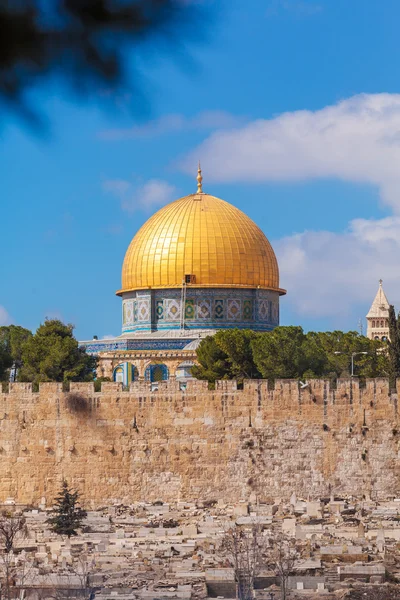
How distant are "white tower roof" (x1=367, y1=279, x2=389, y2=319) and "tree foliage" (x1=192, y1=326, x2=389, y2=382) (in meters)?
46.9

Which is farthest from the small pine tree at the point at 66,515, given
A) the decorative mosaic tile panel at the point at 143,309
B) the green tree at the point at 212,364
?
the decorative mosaic tile panel at the point at 143,309

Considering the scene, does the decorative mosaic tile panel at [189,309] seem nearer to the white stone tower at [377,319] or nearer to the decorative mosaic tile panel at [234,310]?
the decorative mosaic tile panel at [234,310]

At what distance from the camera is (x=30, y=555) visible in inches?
876

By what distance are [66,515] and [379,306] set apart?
6906cm

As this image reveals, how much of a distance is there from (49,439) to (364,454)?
818 cm

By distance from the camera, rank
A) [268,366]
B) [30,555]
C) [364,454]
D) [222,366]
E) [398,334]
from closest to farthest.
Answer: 1. [30,555]
2. [364,454]
3. [398,334]
4. [268,366]
5. [222,366]

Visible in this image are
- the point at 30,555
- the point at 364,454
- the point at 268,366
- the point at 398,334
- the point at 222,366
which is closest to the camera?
the point at 30,555

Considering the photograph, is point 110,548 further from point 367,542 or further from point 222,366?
point 222,366

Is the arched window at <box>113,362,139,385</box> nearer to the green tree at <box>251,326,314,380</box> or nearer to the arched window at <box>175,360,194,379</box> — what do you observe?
the arched window at <box>175,360,194,379</box>

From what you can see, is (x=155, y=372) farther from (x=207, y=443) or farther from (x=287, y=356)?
(x=207, y=443)

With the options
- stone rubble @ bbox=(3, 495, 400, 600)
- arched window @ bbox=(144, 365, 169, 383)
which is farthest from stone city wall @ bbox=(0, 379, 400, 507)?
arched window @ bbox=(144, 365, 169, 383)

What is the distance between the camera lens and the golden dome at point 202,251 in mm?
58688

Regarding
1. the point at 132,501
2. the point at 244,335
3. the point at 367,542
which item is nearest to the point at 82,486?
the point at 132,501

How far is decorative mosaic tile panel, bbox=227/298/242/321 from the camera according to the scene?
5856 cm
